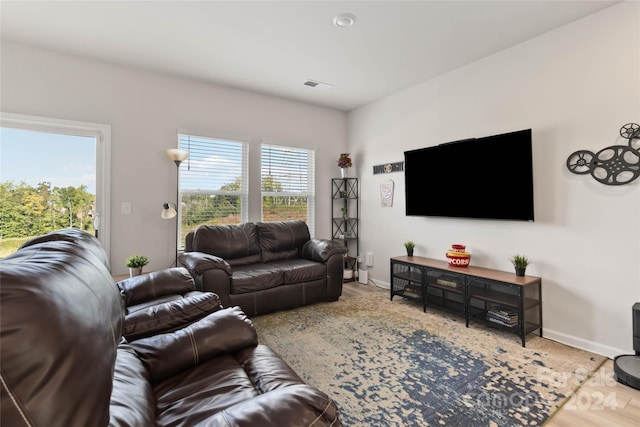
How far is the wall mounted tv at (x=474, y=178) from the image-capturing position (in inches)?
116

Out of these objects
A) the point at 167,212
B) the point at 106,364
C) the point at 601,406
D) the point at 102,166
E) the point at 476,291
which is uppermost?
the point at 102,166

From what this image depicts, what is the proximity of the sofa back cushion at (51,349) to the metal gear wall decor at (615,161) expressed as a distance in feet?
11.1

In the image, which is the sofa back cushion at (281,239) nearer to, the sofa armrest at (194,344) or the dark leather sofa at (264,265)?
the dark leather sofa at (264,265)

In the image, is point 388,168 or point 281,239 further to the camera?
point 388,168

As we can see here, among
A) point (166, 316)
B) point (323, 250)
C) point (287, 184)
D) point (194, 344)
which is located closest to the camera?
point (194, 344)

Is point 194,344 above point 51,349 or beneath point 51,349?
beneath

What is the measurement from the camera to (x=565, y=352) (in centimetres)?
251

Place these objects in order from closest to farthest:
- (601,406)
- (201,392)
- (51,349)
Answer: (51,349), (201,392), (601,406)

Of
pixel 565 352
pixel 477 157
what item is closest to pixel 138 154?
pixel 477 157

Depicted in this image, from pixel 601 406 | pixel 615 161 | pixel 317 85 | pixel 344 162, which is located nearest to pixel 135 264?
pixel 317 85

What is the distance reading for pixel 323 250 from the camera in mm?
3791

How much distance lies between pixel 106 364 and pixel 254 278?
2.51m

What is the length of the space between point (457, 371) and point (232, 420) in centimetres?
191

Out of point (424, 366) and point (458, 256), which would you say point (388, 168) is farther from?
point (424, 366)
